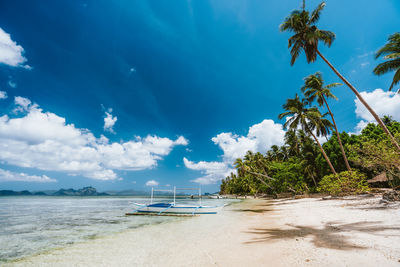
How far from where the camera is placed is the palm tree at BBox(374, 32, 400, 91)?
12.1 metres

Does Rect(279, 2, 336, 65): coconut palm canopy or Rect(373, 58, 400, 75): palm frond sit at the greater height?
Rect(279, 2, 336, 65): coconut palm canopy

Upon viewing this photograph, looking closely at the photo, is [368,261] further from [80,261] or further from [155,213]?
[155,213]

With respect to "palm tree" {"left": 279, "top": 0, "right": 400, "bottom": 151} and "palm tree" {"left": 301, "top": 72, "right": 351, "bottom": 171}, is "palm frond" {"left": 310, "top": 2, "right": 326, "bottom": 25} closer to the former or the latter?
"palm tree" {"left": 279, "top": 0, "right": 400, "bottom": 151}

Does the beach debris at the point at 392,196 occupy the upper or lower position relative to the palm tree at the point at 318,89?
lower

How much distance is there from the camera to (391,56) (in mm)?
11641

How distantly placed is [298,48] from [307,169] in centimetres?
2156

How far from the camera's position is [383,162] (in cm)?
1102

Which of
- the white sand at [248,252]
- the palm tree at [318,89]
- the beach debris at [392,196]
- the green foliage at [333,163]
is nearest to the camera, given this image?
the white sand at [248,252]

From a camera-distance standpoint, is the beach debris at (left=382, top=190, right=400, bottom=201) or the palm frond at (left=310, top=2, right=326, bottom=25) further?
the palm frond at (left=310, top=2, right=326, bottom=25)

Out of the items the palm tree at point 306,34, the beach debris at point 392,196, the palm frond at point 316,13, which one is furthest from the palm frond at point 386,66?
the beach debris at point 392,196

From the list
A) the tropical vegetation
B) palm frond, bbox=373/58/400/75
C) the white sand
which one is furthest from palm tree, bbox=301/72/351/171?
the white sand

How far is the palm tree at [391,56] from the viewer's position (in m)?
12.1

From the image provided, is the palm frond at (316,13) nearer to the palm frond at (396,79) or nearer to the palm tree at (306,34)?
the palm tree at (306,34)

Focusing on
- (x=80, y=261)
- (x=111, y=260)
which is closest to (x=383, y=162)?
(x=111, y=260)
